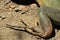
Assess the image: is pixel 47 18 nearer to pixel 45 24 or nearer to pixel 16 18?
pixel 45 24

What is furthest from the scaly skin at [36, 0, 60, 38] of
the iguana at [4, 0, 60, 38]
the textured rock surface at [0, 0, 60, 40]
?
the textured rock surface at [0, 0, 60, 40]

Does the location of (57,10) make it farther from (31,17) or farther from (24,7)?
(24,7)

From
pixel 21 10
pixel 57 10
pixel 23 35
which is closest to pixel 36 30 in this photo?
pixel 23 35

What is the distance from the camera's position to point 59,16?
4668 millimetres

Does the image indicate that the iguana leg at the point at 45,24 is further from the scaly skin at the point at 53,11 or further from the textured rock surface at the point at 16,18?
the textured rock surface at the point at 16,18

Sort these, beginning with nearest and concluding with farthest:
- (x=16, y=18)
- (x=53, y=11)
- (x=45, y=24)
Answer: (x=45, y=24)
(x=53, y=11)
(x=16, y=18)

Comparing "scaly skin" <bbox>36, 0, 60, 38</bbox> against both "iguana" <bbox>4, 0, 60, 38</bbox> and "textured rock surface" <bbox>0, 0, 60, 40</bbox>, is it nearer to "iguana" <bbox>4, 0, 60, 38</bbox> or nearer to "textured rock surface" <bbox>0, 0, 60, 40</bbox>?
"iguana" <bbox>4, 0, 60, 38</bbox>

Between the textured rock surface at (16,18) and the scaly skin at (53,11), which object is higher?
the scaly skin at (53,11)

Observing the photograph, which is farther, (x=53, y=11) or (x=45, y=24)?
(x=53, y=11)

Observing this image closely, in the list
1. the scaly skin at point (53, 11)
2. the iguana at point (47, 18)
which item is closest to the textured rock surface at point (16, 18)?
the iguana at point (47, 18)

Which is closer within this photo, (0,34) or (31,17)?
(0,34)

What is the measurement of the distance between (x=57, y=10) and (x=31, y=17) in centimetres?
69

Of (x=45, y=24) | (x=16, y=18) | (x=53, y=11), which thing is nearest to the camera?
(x=45, y=24)

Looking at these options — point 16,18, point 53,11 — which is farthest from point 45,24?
point 16,18
